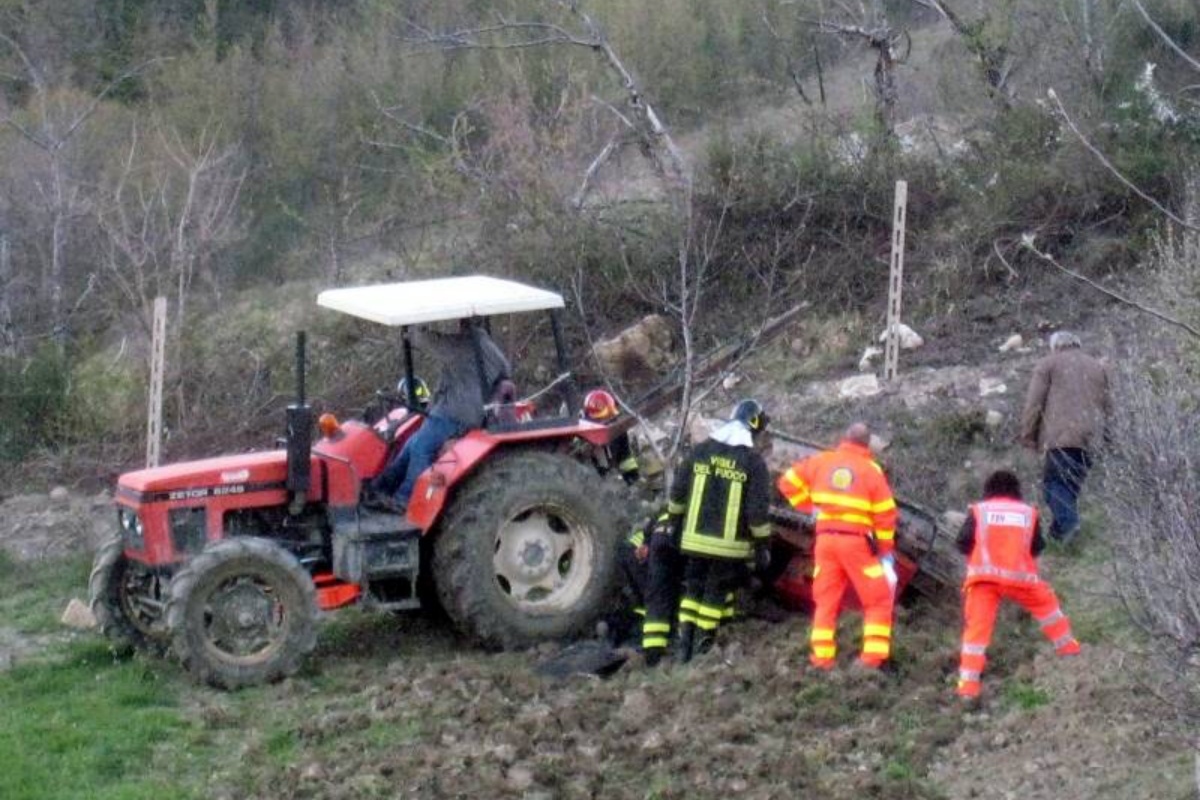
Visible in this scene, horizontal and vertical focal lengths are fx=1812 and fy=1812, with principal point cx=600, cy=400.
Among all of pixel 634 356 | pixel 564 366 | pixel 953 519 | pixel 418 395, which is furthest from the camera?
pixel 634 356

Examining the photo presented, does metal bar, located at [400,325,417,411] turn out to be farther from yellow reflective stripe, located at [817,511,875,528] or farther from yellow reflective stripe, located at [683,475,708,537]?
yellow reflective stripe, located at [817,511,875,528]

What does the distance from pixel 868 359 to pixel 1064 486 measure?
15.7 feet

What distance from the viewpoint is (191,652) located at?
393 inches

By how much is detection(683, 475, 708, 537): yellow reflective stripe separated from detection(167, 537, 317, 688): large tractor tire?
214 cm

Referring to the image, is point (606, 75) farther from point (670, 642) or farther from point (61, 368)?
point (670, 642)

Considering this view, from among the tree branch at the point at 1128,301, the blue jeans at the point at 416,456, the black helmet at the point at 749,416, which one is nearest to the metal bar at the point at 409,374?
the blue jeans at the point at 416,456

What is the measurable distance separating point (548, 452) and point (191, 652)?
2.41m

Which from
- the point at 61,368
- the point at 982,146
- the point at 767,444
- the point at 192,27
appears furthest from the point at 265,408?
the point at 192,27

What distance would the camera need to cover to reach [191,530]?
10508 millimetres

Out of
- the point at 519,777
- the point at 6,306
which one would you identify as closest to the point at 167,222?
the point at 6,306

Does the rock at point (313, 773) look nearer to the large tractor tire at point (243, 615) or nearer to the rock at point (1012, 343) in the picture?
the large tractor tire at point (243, 615)

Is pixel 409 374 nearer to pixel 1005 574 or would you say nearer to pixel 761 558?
pixel 761 558

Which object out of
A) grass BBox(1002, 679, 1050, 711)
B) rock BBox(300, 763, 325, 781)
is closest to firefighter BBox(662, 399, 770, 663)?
grass BBox(1002, 679, 1050, 711)

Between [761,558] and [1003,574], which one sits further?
[761,558]
